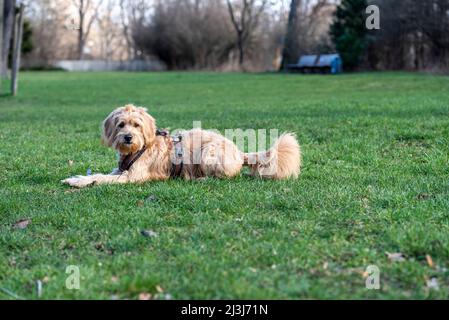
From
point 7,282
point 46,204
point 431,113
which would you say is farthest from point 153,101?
point 7,282

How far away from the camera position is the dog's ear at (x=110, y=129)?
23.9 feet

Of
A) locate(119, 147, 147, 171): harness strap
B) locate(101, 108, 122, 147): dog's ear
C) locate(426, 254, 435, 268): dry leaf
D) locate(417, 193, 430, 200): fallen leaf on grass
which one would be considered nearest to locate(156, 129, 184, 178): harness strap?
locate(119, 147, 147, 171): harness strap

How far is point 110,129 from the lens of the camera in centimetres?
731

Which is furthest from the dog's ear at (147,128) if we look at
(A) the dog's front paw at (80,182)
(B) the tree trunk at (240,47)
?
(B) the tree trunk at (240,47)

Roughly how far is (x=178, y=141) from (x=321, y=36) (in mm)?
39847

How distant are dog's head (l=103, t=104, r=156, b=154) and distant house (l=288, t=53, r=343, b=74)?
3348cm

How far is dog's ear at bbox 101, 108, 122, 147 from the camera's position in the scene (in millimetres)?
7281

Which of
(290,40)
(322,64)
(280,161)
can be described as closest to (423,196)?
(280,161)

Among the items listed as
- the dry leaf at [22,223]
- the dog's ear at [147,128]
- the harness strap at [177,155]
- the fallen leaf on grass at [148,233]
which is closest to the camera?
the fallen leaf on grass at [148,233]

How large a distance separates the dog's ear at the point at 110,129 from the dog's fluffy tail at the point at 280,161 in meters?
1.84

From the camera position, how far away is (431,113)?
1239cm

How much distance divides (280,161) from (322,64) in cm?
3362

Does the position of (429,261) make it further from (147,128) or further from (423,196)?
(147,128)

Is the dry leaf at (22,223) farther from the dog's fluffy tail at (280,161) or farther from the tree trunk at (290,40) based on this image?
the tree trunk at (290,40)
